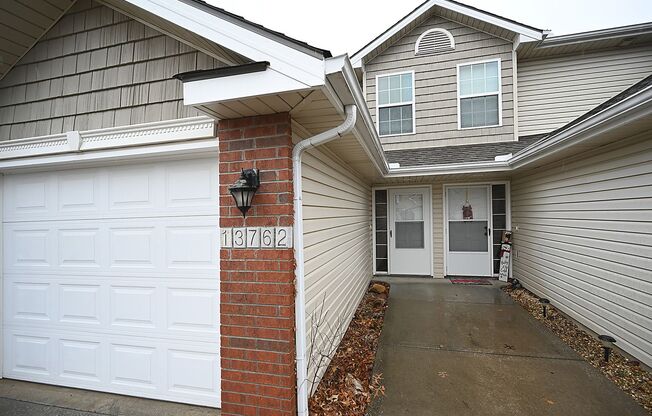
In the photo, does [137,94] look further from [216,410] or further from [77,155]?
[216,410]

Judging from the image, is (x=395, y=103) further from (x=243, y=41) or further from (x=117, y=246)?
(x=117, y=246)

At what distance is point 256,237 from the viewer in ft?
6.95

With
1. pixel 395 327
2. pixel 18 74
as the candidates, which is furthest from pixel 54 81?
pixel 395 327

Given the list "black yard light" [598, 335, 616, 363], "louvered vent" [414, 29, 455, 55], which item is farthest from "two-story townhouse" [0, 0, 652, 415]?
"louvered vent" [414, 29, 455, 55]

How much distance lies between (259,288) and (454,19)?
7.62 m

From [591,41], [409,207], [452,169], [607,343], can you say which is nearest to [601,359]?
[607,343]

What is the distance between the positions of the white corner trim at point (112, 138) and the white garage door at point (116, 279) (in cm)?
24

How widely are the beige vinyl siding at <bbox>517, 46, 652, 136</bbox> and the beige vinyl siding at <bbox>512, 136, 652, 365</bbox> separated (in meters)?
2.15

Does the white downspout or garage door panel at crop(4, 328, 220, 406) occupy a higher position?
the white downspout

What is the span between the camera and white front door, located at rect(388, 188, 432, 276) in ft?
22.7

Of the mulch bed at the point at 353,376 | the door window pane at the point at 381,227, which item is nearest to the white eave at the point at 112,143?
the mulch bed at the point at 353,376

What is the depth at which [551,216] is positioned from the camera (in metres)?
4.84

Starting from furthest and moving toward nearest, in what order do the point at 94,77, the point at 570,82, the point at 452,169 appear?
the point at 570,82
the point at 452,169
the point at 94,77

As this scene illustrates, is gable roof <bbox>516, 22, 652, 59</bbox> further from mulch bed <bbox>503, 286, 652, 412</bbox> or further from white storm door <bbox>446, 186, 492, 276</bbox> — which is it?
mulch bed <bbox>503, 286, 652, 412</bbox>
